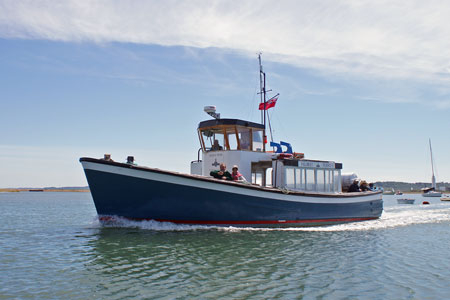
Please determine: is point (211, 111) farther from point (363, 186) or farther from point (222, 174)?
point (363, 186)

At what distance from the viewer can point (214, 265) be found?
8500mm

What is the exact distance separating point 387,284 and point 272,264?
2.55m

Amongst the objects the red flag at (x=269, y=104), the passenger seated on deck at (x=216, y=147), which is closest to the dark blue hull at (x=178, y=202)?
the passenger seated on deck at (x=216, y=147)

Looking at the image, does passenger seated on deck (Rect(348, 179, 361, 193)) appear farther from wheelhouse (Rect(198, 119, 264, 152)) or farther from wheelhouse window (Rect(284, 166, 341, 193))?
wheelhouse (Rect(198, 119, 264, 152))

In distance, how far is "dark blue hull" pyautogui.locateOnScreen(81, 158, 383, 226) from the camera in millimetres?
12547

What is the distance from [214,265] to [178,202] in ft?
15.3

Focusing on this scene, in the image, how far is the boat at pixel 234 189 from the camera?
41.3 ft

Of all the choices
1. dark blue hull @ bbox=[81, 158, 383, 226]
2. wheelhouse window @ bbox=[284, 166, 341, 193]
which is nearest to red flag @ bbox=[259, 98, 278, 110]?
wheelhouse window @ bbox=[284, 166, 341, 193]

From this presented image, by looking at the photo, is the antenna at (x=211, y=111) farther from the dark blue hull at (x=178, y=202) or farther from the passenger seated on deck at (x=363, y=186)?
the passenger seated on deck at (x=363, y=186)

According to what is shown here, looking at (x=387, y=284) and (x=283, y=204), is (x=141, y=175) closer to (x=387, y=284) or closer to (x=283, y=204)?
(x=283, y=204)

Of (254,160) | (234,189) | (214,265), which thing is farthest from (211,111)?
(214,265)

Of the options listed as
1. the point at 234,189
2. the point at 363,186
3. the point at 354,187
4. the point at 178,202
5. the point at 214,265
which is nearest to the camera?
the point at 214,265

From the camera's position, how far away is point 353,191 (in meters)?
20.3

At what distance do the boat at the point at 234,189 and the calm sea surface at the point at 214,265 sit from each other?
0.68 m
